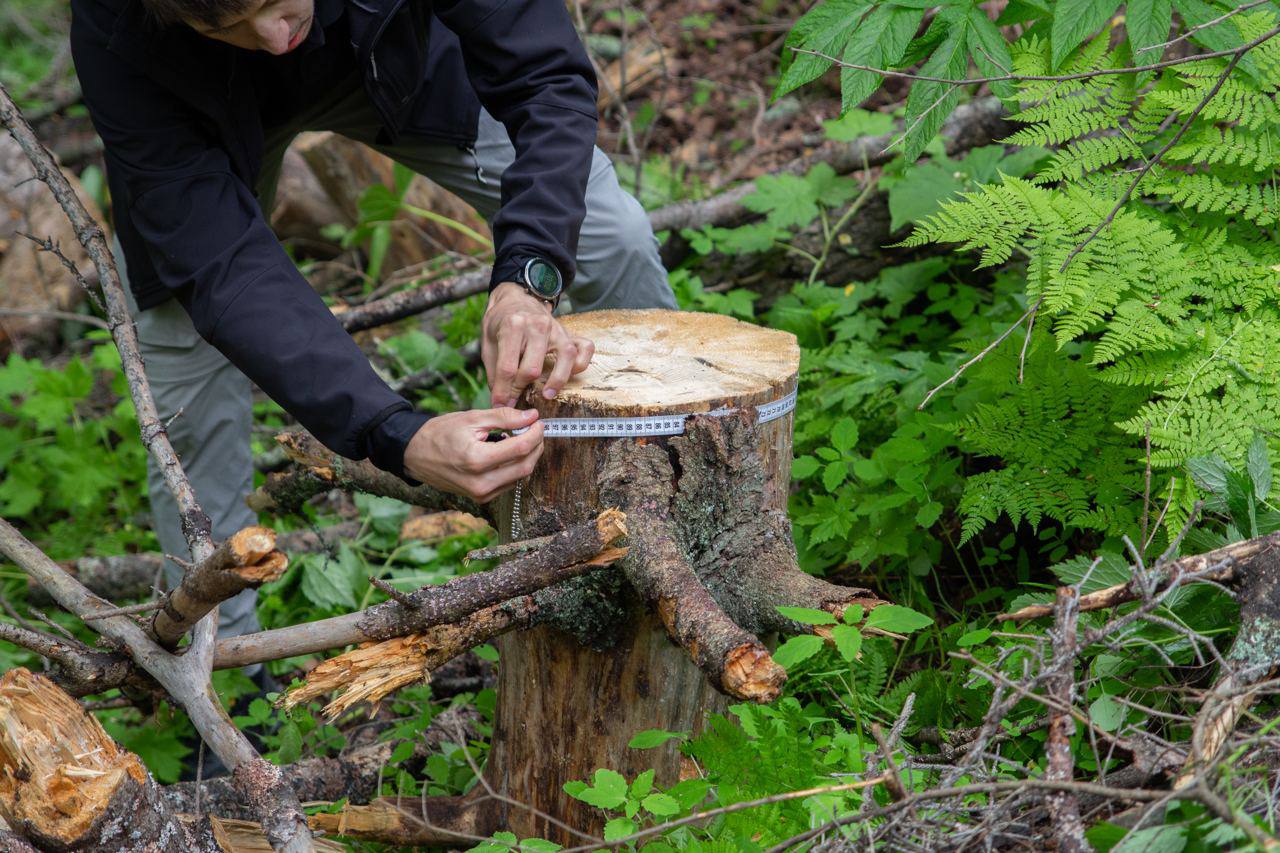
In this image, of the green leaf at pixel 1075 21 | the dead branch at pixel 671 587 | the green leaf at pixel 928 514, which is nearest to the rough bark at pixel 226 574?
the dead branch at pixel 671 587

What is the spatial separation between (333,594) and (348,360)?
1.70 m

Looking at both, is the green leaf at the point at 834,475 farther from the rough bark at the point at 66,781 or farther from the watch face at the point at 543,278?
the rough bark at the point at 66,781

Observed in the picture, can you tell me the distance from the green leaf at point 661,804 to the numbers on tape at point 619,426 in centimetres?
74

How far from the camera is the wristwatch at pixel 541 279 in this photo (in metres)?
2.54

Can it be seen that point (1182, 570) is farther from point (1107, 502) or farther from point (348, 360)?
point (348, 360)

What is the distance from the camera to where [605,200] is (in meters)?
3.14

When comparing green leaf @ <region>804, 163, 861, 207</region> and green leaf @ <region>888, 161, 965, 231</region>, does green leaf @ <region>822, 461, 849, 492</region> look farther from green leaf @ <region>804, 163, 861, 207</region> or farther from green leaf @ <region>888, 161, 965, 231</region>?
green leaf @ <region>804, 163, 861, 207</region>

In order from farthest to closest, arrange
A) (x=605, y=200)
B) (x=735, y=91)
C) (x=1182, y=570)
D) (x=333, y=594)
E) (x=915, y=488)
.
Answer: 1. (x=735, y=91)
2. (x=333, y=594)
3. (x=605, y=200)
4. (x=915, y=488)
5. (x=1182, y=570)

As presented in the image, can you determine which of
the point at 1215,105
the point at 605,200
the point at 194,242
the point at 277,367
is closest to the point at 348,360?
the point at 277,367

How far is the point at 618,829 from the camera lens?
1.88 m

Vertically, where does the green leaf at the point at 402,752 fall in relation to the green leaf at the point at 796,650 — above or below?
below

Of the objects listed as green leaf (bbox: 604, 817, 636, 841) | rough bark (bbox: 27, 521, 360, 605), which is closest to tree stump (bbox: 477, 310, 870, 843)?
green leaf (bbox: 604, 817, 636, 841)

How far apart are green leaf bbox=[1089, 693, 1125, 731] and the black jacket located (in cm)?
154

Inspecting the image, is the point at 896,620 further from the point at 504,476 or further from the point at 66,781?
the point at 66,781
